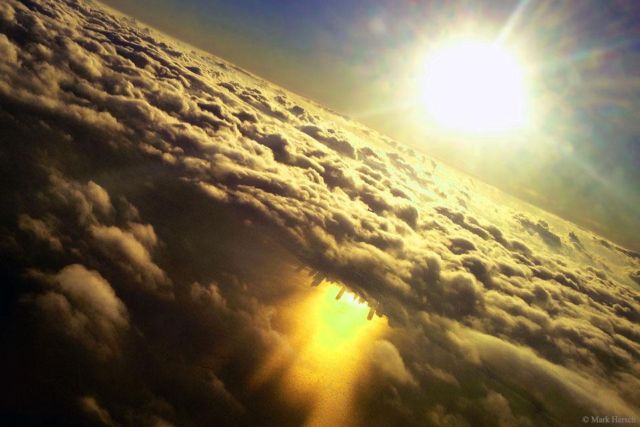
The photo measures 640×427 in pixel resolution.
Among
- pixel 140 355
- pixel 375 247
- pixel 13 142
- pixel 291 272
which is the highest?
pixel 375 247

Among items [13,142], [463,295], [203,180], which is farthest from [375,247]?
[13,142]

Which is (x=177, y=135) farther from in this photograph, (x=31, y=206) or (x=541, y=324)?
(x=541, y=324)

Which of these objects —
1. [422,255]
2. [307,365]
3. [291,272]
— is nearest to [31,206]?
[291,272]

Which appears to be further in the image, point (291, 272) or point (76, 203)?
point (291, 272)

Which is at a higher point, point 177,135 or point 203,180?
point 177,135

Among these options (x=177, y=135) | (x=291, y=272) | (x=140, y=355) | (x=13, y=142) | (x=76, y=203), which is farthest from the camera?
(x=177, y=135)

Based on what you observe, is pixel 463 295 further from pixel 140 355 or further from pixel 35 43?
pixel 35 43

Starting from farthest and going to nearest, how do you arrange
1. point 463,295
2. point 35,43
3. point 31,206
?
point 35,43
point 463,295
point 31,206
